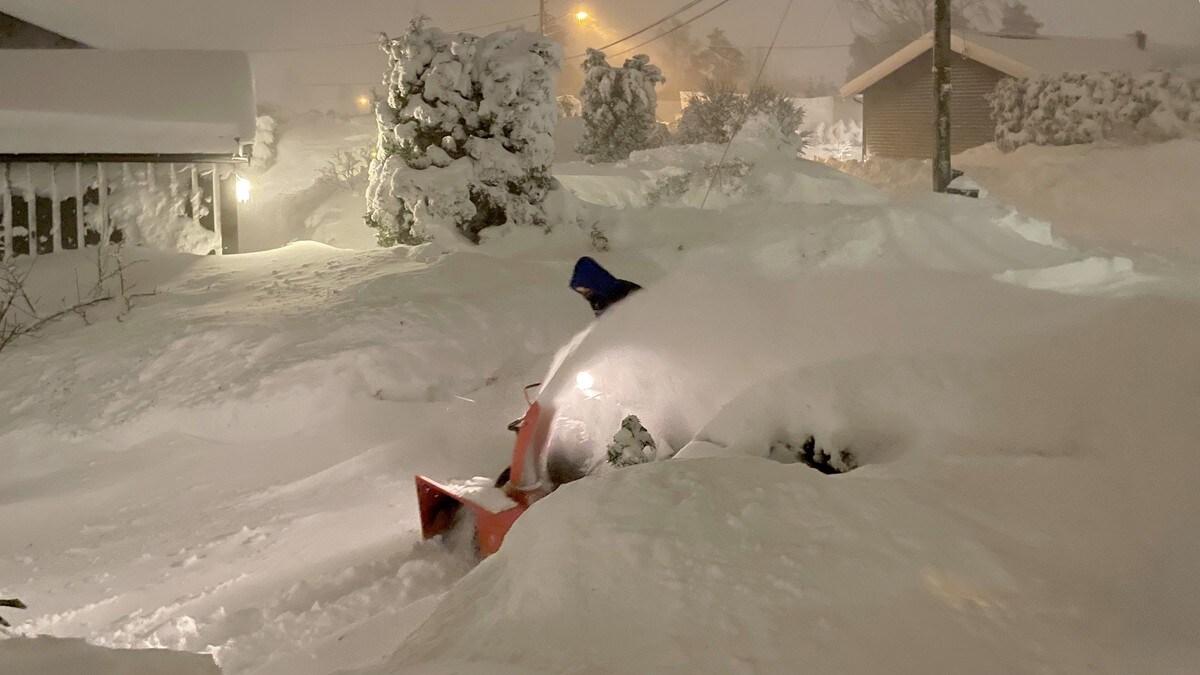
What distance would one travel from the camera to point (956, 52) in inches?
1044

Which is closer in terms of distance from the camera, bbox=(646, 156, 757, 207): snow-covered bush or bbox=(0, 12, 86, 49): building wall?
bbox=(0, 12, 86, 49): building wall

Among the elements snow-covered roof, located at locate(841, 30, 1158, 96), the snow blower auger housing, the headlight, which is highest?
snow-covered roof, located at locate(841, 30, 1158, 96)

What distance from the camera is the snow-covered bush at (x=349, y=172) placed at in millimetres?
22859

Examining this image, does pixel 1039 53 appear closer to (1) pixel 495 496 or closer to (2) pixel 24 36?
(1) pixel 495 496

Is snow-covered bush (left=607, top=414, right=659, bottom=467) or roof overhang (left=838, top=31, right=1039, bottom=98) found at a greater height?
roof overhang (left=838, top=31, right=1039, bottom=98)

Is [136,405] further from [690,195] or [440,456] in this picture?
[690,195]

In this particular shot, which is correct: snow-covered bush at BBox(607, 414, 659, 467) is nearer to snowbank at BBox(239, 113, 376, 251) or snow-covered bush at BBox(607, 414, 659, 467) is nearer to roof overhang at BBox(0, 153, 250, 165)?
roof overhang at BBox(0, 153, 250, 165)

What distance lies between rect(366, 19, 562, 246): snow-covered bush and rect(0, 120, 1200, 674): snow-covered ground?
271cm

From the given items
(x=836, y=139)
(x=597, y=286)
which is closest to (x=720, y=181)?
(x=597, y=286)

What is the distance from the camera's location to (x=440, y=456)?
802 cm

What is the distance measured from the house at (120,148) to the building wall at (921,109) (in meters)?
19.5

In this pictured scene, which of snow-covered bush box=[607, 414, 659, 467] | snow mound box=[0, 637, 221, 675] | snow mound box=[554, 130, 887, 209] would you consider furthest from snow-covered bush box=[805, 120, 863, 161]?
snow mound box=[0, 637, 221, 675]

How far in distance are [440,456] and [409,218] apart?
6.92 meters

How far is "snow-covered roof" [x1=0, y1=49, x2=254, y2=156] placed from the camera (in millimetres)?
12797
